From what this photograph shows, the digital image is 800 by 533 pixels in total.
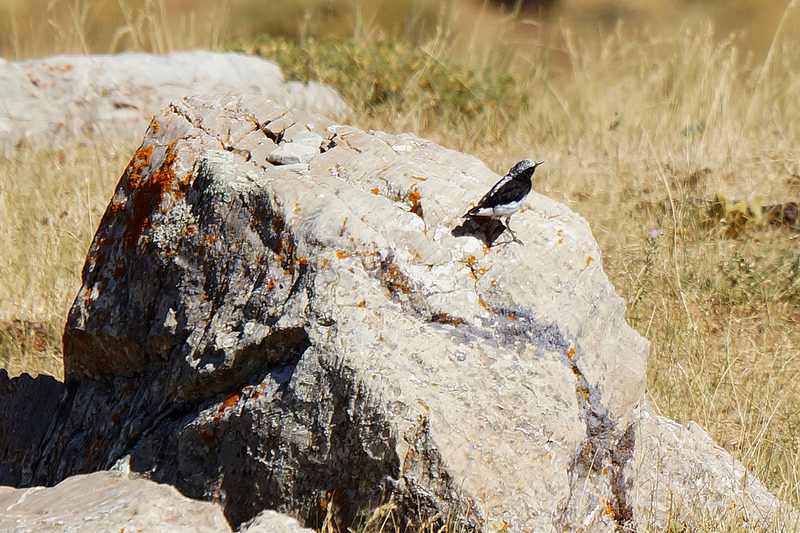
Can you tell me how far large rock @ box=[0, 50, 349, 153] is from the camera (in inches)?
276

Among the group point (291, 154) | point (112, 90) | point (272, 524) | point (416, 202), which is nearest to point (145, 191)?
point (291, 154)

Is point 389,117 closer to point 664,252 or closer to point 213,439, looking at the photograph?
point 664,252

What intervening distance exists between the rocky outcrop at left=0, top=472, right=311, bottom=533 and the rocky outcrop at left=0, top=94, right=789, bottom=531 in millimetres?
61

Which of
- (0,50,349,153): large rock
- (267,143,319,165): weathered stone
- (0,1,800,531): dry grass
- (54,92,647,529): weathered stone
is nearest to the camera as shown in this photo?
(54,92,647,529): weathered stone

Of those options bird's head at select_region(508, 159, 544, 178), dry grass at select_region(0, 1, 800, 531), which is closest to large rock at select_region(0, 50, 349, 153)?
dry grass at select_region(0, 1, 800, 531)

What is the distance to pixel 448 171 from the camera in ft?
9.36

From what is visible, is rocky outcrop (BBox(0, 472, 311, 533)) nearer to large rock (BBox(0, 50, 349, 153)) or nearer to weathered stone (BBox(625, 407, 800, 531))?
weathered stone (BBox(625, 407, 800, 531))

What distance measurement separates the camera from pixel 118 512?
2.31 metres

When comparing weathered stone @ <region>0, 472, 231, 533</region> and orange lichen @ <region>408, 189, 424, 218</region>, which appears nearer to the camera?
weathered stone @ <region>0, 472, 231, 533</region>

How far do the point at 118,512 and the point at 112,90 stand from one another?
5905 millimetres

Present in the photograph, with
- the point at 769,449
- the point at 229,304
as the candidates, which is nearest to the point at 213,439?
the point at 229,304

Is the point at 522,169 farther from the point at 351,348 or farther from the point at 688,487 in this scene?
the point at 688,487

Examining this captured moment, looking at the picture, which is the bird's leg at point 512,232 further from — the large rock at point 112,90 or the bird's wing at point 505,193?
the large rock at point 112,90

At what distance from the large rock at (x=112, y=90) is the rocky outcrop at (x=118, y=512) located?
5107 mm
